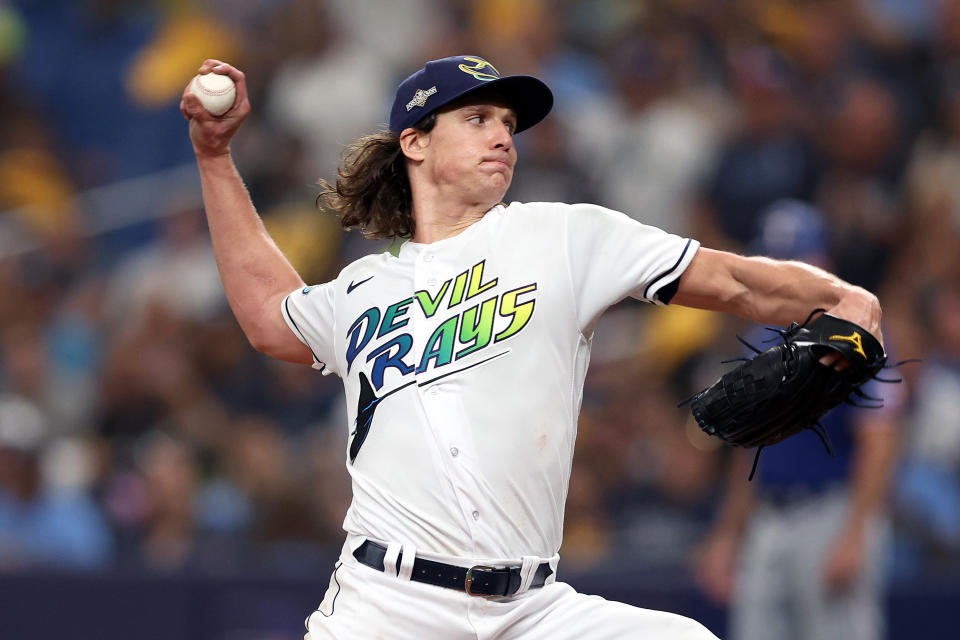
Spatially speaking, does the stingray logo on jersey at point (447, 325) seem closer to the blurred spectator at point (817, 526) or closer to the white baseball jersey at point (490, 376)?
the white baseball jersey at point (490, 376)

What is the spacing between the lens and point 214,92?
4.21 metres

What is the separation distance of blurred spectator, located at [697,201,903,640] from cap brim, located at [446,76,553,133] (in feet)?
7.94

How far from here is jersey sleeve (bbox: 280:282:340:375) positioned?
3.99 m

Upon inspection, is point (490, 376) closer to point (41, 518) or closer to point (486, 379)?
point (486, 379)

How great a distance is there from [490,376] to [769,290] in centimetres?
78

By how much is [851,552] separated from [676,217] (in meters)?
3.48

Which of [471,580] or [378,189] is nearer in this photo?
[471,580]

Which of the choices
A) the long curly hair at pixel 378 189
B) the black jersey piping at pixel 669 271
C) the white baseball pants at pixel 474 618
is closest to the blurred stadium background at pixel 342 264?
the long curly hair at pixel 378 189

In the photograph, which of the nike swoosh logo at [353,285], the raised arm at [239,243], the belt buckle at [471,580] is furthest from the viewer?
the raised arm at [239,243]

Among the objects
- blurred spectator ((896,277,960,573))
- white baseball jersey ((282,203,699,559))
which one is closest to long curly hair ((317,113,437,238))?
white baseball jersey ((282,203,699,559))

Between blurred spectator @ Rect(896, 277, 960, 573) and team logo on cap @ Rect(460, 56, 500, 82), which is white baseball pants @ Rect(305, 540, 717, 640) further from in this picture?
blurred spectator @ Rect(896, 277, 960, 573)

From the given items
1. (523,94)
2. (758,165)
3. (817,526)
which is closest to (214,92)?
(523,94)

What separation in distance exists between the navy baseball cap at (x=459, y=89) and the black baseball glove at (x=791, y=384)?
1.14 meters

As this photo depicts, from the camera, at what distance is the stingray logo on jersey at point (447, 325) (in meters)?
3.61
